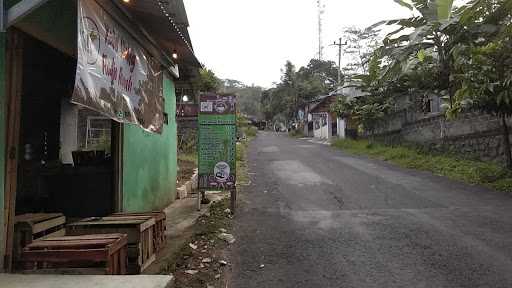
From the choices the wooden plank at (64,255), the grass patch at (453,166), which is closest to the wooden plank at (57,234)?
the wooden plank at (64,255)

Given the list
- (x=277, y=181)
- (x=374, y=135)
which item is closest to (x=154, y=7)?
(x=277, y=181)

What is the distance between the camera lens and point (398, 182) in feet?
42.0

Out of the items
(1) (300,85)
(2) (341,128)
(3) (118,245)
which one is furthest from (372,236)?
(1) (300,85)

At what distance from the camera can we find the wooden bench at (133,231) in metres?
4.77

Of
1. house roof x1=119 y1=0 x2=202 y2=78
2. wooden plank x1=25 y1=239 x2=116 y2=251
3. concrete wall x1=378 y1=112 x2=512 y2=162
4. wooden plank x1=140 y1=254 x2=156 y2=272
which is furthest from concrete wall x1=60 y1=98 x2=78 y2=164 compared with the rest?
concrete wall x1=378 y1=112 x2=512 y2=162

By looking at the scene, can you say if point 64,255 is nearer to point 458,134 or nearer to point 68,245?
point 68,245

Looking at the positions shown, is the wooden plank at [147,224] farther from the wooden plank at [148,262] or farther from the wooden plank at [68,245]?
the wooden plank at [68,245]

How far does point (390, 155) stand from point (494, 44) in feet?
58.2

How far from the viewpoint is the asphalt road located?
4969 mm

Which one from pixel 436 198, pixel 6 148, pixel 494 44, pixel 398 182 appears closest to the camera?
pixel 494 44

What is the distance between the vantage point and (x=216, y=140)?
880 cm

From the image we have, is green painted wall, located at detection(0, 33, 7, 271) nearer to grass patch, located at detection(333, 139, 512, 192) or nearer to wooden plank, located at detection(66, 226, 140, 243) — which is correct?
wooden plank, located at detection(66, 226, 140, 243)

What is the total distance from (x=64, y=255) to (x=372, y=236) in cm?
455

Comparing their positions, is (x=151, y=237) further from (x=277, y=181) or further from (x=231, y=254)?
(x=277, y=181)
